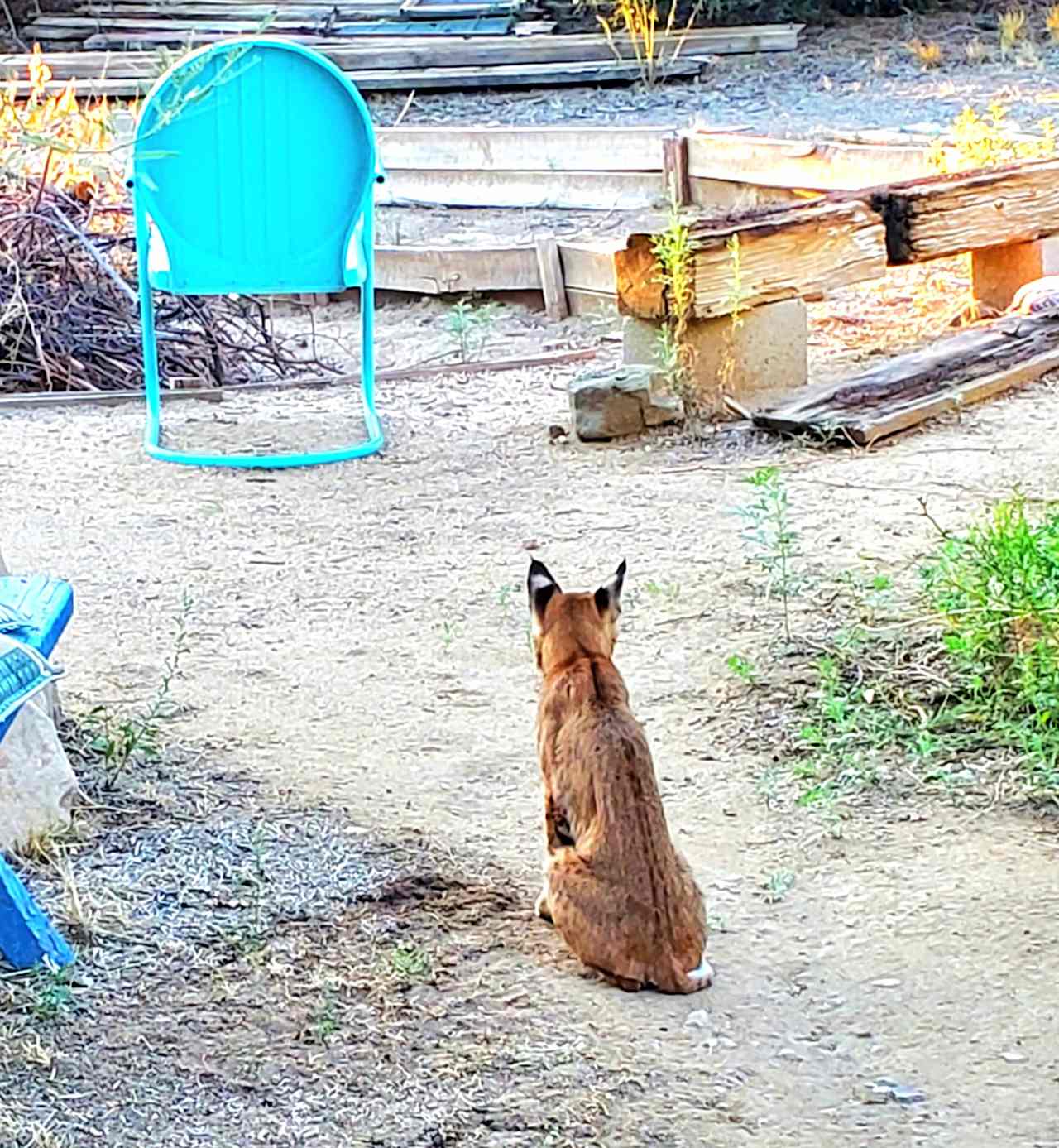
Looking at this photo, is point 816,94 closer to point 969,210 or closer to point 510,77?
point 510,77

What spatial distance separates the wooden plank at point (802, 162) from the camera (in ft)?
33.4

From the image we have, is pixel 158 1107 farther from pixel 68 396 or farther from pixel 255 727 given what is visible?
pixel 68 396

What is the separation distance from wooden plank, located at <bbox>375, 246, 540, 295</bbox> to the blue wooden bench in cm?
640

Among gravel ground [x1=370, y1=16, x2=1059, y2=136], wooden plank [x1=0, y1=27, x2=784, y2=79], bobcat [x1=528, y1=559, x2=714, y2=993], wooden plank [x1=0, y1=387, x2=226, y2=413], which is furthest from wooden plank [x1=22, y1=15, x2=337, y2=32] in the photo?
bobcat [x1=528, y1=559, x2=714, y2=993]

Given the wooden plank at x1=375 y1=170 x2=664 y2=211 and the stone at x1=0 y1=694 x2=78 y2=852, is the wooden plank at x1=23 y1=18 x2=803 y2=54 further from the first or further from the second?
the stone at x1=0 y1=694 x2=78 y2=852

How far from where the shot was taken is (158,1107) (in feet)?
9.86

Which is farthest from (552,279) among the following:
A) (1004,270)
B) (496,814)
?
(496,814)

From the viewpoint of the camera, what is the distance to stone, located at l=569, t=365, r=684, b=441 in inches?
288

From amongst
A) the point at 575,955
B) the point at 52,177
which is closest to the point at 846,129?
the point at 52,177

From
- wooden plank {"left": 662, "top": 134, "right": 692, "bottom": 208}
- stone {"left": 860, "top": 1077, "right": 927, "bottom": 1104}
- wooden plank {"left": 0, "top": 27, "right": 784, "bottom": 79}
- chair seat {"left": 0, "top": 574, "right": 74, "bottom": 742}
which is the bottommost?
stone {"left": 860, "top": 1077, "right": 927, "bottom": 1104}

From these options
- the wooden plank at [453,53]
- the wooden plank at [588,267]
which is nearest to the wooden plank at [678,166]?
the wooden plank at [588,267]

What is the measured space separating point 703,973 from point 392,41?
14.9 metres

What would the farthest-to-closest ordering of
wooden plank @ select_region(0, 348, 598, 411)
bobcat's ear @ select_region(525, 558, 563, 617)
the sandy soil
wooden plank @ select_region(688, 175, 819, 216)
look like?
wooden plank @ select_region(688, 175, 819, 216) < wooden plank @ select_region(0, 348, 598, 411) < bobcat's ear @ select_region(525, 558, 563, 617) < the sandy soil

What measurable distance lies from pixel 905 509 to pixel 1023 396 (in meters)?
1.51
